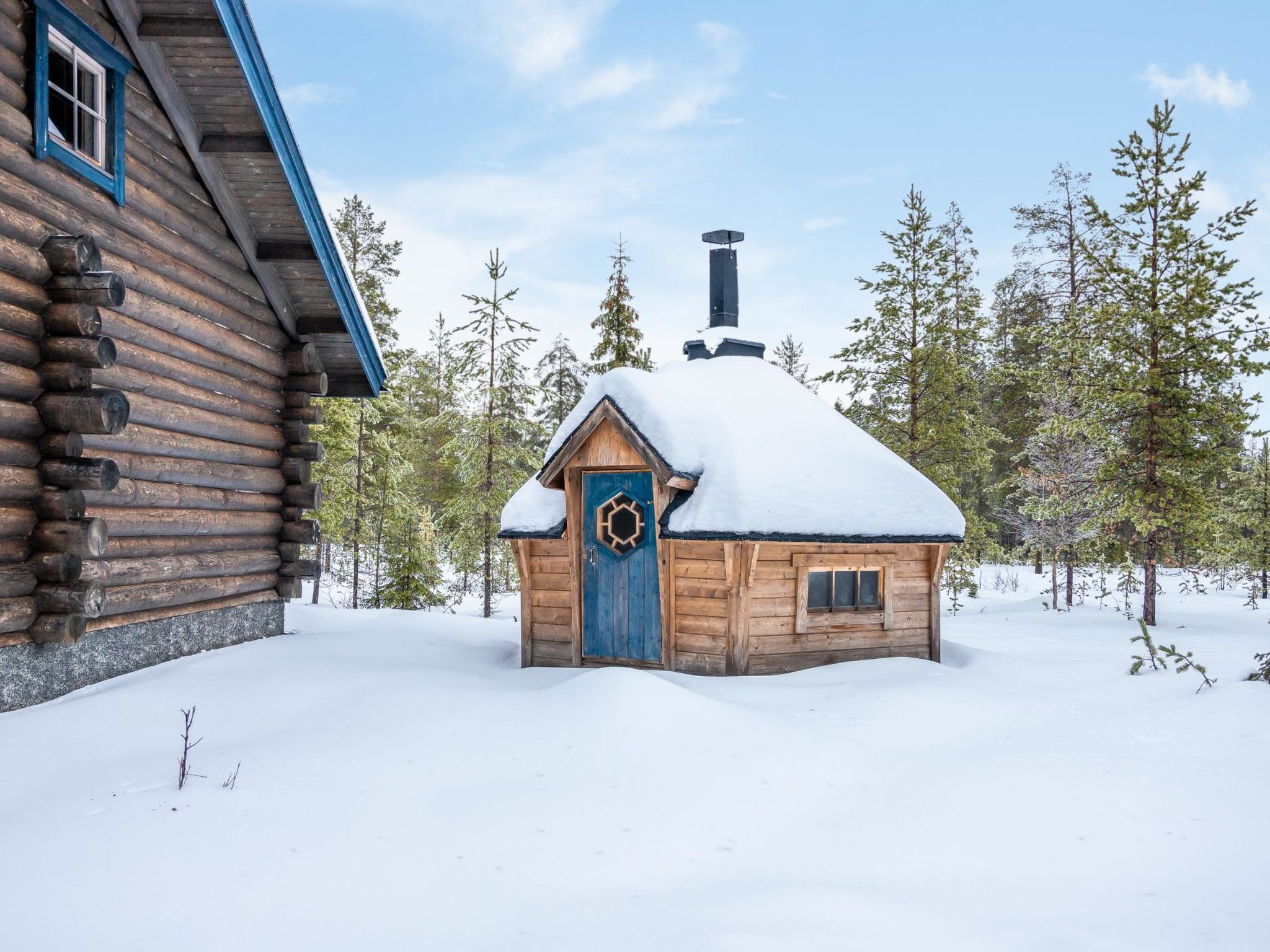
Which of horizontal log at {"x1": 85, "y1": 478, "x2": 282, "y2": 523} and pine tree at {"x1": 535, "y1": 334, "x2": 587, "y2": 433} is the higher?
pine tree at {"x1": 535, "y1": 334, "x2": 587, "y2": 433}

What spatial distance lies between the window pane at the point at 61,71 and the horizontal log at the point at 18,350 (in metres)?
2.41

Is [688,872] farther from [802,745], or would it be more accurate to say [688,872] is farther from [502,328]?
[502,328]

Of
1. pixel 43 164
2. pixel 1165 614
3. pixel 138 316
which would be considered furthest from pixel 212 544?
pixel 1165 614

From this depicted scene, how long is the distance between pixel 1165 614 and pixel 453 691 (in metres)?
16.3

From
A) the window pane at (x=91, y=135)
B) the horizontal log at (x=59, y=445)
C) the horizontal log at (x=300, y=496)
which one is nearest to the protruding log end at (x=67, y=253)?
the window pane at (x=91, y=135)

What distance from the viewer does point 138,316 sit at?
8523 mm

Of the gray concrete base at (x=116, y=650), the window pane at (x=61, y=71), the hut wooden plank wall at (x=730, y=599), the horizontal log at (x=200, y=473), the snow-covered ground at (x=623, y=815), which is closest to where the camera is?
the snow-covered ground at (x=623, y=815)

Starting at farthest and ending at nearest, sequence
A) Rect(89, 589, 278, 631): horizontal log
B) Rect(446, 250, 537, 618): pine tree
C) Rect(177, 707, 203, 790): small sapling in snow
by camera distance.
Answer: Rect(446, 250, 537, 618): pine tree < Rect(89, 589, 278, 631): horizontal log < Rect(177, 707, 203, 790): small sapling in snow

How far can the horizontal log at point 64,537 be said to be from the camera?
7129 mm

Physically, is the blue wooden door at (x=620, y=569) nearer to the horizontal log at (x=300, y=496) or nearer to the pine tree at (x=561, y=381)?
the horizontal log at (x=300, y=496)

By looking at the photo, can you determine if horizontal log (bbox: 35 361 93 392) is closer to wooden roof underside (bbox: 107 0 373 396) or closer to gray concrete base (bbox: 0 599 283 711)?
gray concrete base (bbox: 0 599 283 711)

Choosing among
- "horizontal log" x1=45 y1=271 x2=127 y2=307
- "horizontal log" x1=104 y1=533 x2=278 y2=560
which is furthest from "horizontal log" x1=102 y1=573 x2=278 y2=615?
"horizontal log" x1=45 y1=271 x2=127 y2=307

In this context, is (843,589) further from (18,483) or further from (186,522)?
(18,483)

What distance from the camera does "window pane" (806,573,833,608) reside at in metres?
11.2
